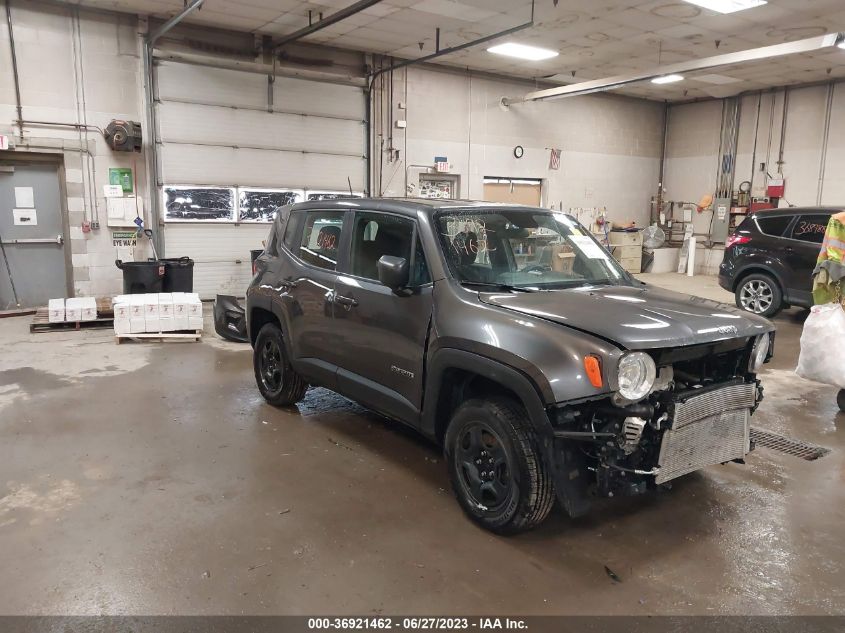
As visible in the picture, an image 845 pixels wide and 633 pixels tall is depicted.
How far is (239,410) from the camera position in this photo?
484 cm

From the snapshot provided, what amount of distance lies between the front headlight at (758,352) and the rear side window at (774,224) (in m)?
6.08

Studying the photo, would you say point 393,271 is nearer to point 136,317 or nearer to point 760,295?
point 136,317

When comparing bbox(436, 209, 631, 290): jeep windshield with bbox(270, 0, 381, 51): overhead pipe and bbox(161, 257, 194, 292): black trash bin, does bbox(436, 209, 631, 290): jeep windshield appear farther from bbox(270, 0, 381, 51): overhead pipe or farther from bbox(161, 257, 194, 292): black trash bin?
bbox(161, 257, 194, 292): black trash bin

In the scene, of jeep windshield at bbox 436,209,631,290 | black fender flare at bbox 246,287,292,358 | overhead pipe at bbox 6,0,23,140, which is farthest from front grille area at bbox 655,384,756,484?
overhead pipe at bbox 6,0,23,140

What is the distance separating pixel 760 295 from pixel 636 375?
275 inches

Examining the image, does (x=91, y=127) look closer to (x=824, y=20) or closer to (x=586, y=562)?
(x=586, y=562)

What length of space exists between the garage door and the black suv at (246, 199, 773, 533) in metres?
6.37

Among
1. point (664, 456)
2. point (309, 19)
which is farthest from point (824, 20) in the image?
point (664, 456)

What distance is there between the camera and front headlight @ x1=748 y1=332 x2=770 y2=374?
3.03 meters

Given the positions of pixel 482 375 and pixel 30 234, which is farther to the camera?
pixel 30 234

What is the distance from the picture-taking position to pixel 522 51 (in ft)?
35.0

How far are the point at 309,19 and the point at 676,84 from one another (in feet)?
27.2


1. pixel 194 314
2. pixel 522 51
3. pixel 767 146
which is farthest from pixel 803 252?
pixel 194 314

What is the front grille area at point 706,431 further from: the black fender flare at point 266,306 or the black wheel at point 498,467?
the black fender flare at point 266,306
